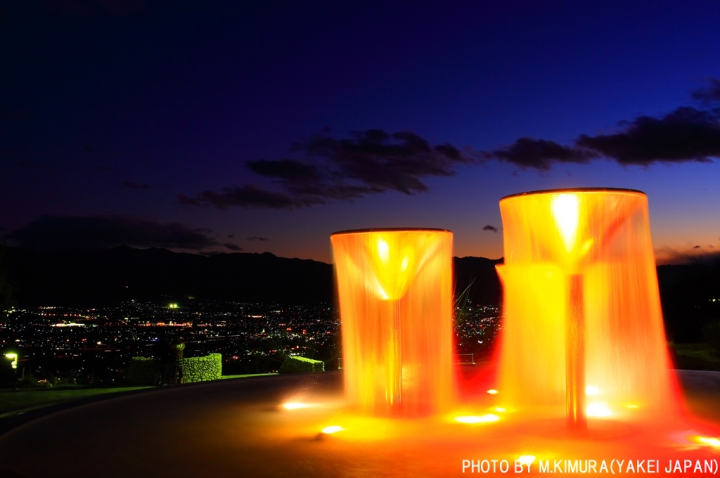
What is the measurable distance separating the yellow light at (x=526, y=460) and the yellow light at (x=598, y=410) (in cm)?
296

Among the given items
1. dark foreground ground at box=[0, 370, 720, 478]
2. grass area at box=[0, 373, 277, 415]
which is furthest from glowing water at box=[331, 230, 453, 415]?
grass area at box=[0, 373, 277, 415]

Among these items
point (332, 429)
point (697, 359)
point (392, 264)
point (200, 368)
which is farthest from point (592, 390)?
point (697, 359)

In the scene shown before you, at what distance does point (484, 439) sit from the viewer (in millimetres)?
8070

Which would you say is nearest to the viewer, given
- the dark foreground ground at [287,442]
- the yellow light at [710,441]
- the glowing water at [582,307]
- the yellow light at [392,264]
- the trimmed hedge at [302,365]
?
the dark foreground ground at [287,442]

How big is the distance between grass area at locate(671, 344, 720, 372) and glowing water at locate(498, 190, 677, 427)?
29.7ft

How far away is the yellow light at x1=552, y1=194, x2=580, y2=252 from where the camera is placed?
8153 millimetres

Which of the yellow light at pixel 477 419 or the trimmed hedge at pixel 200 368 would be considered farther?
the trimmed hedge at pixel 200 368

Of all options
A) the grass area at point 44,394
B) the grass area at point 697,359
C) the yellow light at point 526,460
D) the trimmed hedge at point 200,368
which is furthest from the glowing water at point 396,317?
the grass area at point 697,359

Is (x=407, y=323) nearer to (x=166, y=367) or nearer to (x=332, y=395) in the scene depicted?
(x=332, y=395)

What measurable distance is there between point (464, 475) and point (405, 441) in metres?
1.77

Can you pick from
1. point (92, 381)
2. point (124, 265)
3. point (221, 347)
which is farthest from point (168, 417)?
point (124, 265)

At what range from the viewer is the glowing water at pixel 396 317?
404 inches

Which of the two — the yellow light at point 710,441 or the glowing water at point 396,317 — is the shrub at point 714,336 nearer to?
the glowing water at point 396,317

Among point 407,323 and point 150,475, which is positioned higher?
point 407,323
